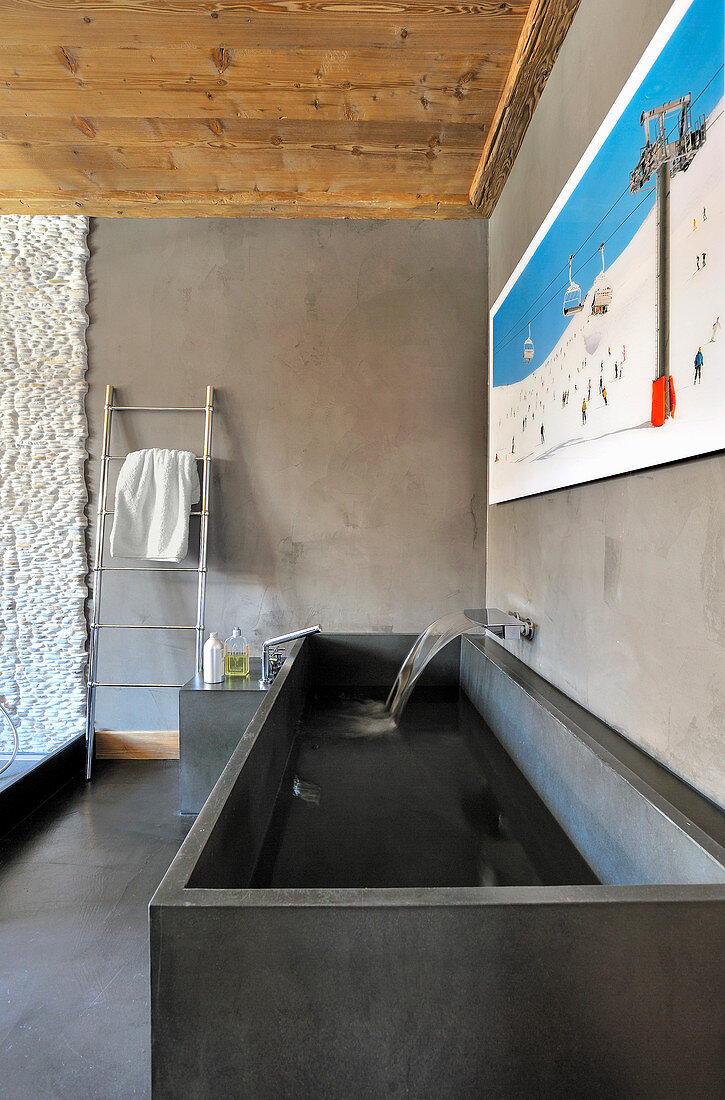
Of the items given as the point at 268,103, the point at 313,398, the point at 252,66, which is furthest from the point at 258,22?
the point at 313,398

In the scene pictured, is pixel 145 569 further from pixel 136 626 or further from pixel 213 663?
pixel 213 663

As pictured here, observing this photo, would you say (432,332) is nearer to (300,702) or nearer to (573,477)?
(573,477)

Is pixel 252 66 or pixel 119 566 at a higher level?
pixel 252 66

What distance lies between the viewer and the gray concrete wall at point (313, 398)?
11.5ft

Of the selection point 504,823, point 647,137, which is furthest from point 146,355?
point 504,823

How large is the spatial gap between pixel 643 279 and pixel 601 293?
26 centimetres

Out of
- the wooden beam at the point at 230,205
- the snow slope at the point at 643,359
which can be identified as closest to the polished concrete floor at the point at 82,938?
the snow slope at the point at 643,359

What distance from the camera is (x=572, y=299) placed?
1867 mm

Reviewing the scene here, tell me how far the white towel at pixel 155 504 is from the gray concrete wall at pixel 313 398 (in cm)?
21

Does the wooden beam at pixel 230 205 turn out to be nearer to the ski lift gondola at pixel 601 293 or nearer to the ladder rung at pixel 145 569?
the ladder rung at pixel 145 569

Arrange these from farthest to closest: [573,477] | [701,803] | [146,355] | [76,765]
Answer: [146,355]
[76,765]
[573,477]
[701,803]

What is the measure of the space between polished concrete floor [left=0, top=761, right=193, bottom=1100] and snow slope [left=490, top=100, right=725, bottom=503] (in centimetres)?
171

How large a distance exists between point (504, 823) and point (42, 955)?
1409mm

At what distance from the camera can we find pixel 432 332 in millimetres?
3527
